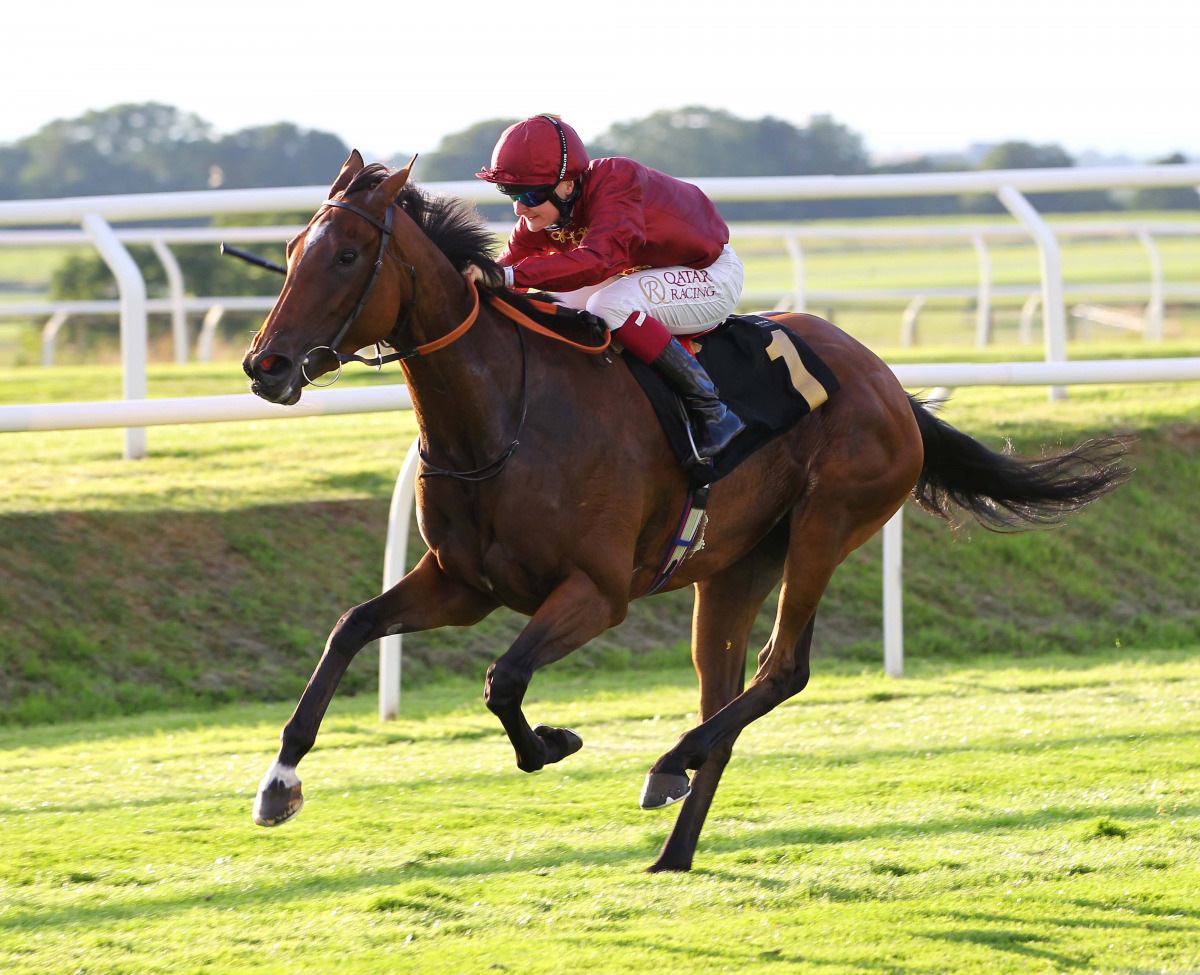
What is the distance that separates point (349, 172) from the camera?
367 cm

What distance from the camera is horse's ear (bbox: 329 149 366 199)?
3.65m

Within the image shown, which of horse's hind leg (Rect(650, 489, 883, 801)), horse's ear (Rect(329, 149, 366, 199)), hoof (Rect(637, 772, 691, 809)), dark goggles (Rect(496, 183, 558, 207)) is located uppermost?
horse's ear (Rect(329, 149, 366, 199))

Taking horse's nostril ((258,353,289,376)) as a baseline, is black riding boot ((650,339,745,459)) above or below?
below

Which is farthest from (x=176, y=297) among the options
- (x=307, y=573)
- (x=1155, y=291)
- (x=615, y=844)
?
(x=615, y=844)

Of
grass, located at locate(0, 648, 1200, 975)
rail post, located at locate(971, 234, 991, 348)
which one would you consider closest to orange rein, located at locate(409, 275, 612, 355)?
grass, located at locate(0, 648, 1200, 975)

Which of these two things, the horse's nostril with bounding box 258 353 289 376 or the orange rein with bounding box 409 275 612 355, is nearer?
the horse's nostril with bounding box 258 353 289 376

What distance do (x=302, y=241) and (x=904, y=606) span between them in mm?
4697

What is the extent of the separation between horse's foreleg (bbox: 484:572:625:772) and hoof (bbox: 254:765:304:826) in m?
→ 0.51

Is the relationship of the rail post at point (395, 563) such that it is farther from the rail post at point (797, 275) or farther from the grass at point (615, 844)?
the rail post at point (797, 275)

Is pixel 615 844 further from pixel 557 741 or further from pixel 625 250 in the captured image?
pixel 625 250

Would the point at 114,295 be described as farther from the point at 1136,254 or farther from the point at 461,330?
the point at 1136,254

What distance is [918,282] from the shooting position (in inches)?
1528

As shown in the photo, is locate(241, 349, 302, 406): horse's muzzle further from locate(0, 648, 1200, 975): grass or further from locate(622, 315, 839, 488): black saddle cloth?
locate(0, 648, 1200, 975): grass

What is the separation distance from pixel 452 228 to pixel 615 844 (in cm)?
181
